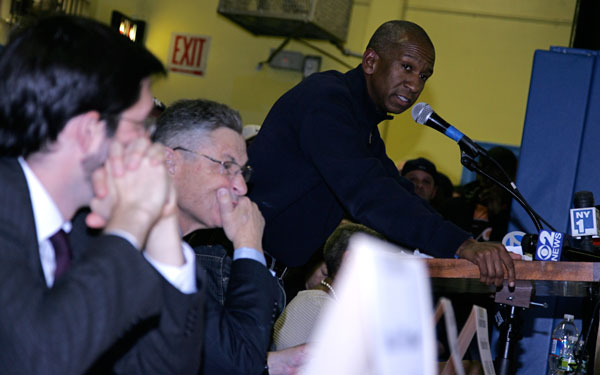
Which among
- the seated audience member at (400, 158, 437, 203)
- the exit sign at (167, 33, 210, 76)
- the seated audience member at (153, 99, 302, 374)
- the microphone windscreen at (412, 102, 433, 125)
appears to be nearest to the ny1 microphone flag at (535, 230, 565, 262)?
the microphone windscreen at (412, 102, 433, 125)

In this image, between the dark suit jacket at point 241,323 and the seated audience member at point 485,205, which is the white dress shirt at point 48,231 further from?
the seated audience member at point 485,205

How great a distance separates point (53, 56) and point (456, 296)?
3.22m

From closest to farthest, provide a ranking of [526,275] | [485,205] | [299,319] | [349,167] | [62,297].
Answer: [62,297]
[526,275]
[349,167]
[299,319]
[485,205]

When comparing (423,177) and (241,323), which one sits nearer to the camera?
(241,323)

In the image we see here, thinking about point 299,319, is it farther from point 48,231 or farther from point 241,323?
point 48,231

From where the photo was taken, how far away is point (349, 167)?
2172mm

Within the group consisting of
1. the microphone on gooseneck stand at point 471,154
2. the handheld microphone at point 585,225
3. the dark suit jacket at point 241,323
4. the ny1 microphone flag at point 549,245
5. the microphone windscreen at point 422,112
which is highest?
the microphone windscreen at point 422,112

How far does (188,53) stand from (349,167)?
20.1ft

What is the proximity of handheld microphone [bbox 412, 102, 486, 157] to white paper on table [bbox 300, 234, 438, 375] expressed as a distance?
5.45 ft

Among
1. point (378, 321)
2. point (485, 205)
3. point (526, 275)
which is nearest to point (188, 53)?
point (485, 205)

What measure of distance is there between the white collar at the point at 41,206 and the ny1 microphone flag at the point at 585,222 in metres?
1.79

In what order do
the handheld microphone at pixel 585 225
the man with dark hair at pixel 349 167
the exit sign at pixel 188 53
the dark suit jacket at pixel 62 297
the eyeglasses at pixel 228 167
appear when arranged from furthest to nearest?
the exit sign at pixel 188 53 → the handheld microphone at pixel 585 225 → the man with dark hair at pixel 349 167 → the eyeglasses at pixel 228 167 → the dark suit jacket at pixel 62 297

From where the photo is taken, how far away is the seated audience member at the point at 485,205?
4.41 meters

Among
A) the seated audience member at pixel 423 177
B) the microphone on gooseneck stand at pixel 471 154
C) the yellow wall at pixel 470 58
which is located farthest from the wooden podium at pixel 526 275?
the yellow wall at pixel 470 58
